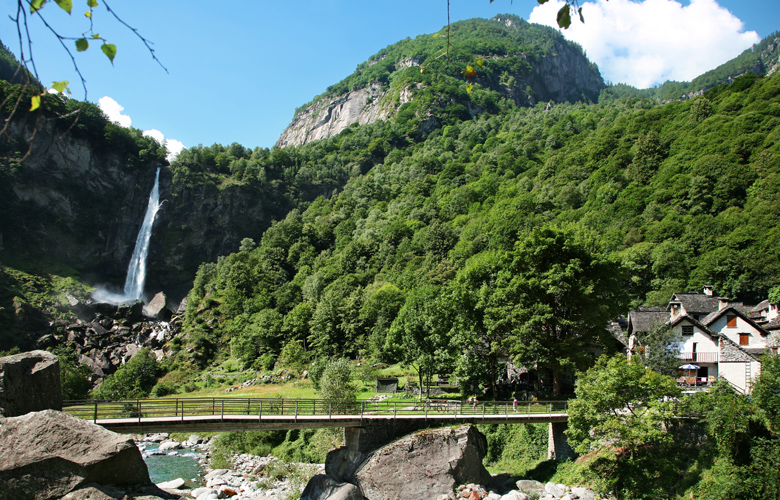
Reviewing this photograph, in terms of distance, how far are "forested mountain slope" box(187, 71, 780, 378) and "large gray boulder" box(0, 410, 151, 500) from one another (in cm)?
2624

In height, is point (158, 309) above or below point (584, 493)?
above

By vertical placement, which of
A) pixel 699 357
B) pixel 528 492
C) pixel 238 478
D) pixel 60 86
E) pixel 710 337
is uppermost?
pixel 60 86

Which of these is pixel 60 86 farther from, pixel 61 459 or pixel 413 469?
pixel 413 469

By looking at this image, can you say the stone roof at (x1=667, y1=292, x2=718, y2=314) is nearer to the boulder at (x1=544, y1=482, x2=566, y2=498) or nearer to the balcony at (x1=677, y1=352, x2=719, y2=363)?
the balcony at (x1=677, y1=352, x2=719, y2=363)

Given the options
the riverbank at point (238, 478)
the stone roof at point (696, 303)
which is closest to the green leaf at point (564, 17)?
the riverbank at point (238, 478)

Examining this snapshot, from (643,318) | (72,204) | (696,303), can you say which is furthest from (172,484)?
(72,204)

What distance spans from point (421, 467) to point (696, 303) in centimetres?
3119

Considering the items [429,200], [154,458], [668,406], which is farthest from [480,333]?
[429,200]

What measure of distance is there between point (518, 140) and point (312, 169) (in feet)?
220

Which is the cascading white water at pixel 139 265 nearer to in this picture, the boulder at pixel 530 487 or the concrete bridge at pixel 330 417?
the concrete bridge at pixel 330 417

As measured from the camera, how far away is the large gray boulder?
16.6m

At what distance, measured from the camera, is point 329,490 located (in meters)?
24.1

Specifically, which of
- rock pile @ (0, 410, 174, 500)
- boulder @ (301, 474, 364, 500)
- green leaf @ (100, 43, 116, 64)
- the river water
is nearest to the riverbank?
the river water

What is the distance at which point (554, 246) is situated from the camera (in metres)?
33.2
